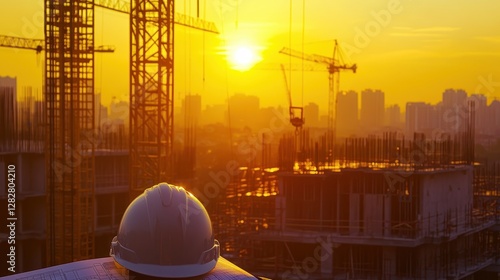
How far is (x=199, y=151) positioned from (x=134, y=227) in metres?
40.8

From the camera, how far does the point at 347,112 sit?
184 ft

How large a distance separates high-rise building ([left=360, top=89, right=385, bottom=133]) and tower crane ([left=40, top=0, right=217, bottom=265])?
35.4 metres

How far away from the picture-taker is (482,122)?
57.3 m

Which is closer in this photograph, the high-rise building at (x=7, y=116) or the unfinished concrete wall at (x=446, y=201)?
the unfinished concrete wall at (x=446, y=201)

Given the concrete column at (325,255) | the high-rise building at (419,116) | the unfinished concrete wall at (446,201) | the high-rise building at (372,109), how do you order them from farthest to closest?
the high-rise building at (372,109)
the high-rise building at (419,116)
the unfinished concrete wall at (446,201)
the concrete column at (325,255)

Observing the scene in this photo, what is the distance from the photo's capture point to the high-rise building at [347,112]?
54969 millimetres

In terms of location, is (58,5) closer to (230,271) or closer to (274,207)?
(274,207)

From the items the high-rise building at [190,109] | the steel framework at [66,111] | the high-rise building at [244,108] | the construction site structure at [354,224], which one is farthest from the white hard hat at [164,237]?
the high-rise building at [244,108]

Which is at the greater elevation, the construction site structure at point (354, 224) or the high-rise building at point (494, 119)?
the high-rise building at point (494, 119)

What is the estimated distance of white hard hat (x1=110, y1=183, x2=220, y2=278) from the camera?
7348 millimetres

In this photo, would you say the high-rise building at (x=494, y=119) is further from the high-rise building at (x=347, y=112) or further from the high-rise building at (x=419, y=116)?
the high-rise building at (x=347, y=112)

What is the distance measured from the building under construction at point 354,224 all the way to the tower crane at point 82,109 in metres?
3.23

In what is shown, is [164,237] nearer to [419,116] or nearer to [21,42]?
[21,42]

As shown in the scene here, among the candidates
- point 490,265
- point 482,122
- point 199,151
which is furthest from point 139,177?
point 482,122
